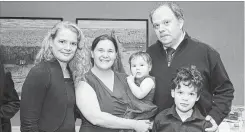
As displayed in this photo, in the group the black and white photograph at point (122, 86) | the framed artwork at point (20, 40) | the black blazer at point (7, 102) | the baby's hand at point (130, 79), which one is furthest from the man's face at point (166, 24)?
the framed artwork at point (20, 40)

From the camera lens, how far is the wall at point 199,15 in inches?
140

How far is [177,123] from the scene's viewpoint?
6.24ft

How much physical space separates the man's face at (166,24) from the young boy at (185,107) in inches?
9.5

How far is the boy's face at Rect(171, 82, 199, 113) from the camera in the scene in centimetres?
187

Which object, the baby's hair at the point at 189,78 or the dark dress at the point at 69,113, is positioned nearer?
the dark dress at the point at 69,113

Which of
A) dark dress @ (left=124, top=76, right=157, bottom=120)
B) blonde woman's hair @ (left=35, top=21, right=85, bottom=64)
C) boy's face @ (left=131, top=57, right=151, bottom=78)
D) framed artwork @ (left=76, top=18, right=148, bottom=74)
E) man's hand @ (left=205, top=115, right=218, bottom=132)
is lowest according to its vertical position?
man's hand @ (left=205, top=115, right=218, bottom=132)

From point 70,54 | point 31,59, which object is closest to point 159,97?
point 70,54

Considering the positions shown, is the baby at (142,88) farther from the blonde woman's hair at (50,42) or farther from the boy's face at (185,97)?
the blonde woman's hair at (50,42)

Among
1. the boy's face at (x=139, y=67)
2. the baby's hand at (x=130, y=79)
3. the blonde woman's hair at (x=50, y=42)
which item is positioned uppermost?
the blonde woman's hair at (x=50, y=42)

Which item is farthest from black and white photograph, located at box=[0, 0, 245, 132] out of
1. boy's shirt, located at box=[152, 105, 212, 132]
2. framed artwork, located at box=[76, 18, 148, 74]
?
framed artwork, located at box=[76, 18, 148, 74]

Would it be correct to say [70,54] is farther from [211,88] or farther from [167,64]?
[211,88]

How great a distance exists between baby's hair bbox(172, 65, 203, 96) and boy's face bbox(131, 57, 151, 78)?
0.80 ft

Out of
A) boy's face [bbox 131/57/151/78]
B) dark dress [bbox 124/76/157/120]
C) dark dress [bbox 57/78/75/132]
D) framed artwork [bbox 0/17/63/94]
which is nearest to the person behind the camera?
dark dress [bbox 57/78/75/132]

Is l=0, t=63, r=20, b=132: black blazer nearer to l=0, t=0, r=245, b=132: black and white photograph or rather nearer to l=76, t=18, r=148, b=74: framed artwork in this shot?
l=0, t=0, r=245, b=132: black and white photograph
